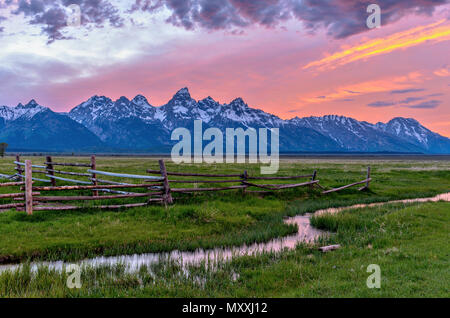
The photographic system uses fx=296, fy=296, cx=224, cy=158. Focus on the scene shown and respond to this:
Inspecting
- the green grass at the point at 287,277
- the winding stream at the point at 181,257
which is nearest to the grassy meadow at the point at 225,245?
the green grass at the point at 287,277

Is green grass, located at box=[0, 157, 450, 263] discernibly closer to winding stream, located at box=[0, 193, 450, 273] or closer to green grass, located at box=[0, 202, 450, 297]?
winding stream, located at box=[0, 193, 450, 273]

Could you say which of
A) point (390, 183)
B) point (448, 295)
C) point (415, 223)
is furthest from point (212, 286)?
point (390, 183)

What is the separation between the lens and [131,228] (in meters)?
11.0

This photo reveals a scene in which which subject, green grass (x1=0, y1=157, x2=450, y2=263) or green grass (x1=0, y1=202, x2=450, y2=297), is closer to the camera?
green grass (x1=0, y1=202, x2=450, y2=297)

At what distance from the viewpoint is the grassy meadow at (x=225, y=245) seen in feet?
20.7

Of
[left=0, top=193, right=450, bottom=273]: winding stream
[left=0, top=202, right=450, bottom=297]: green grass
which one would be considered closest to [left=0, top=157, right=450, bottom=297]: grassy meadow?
[left=0, top=202, right=450, bottom=297]: green grass

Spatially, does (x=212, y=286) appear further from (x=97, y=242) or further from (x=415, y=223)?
(x=415, y=223)

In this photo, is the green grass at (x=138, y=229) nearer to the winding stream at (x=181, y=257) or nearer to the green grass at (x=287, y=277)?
the winding stream at (x=181, y=257)

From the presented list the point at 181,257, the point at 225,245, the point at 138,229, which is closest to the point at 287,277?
the point at 181,257

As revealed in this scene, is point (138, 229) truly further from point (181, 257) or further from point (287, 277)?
point (287, 277)

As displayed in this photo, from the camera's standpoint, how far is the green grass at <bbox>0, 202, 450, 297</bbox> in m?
6.12

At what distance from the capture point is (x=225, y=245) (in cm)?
1012

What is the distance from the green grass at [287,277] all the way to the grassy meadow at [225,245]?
24 millimetres

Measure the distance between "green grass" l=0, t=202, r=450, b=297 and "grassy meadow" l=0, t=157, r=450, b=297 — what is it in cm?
2
